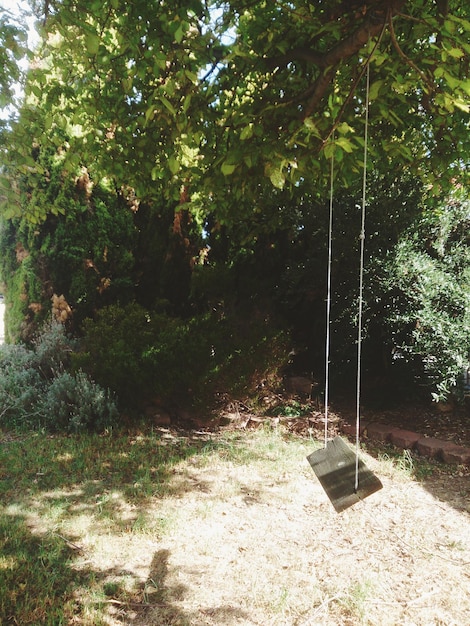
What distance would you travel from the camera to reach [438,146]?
4465mm

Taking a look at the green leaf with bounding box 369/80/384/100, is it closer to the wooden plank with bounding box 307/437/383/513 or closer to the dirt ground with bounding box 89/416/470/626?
the wooden plank with bounding box 307/437/383/513

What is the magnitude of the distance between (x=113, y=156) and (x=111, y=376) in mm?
2329

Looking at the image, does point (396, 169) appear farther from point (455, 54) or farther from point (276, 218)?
point (455, 54)

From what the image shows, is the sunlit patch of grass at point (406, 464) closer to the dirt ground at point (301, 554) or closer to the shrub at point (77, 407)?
the dirt ground at point (301, 554)

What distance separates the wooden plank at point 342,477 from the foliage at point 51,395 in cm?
325

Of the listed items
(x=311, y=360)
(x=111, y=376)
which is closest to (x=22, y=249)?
(x=111, y=376)

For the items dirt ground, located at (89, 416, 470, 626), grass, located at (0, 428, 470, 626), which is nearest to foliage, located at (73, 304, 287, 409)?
grass, located at (0, 428, 470, 626)

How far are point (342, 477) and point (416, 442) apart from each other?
2.81 m

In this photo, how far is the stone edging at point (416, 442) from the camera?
428 centimetres

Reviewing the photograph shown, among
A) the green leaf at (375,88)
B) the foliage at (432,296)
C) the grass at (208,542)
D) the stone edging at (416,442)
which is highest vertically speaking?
the green leaf at (375,88)

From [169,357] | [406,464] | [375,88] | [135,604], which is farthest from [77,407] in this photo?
[375,88]

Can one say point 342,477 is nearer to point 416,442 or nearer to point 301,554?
point 301,554

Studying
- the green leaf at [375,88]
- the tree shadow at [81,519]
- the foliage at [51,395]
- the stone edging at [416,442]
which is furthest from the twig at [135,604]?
the green leaf at [375,88]

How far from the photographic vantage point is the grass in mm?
2398
